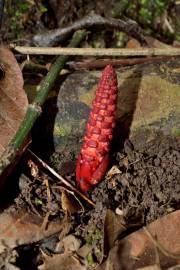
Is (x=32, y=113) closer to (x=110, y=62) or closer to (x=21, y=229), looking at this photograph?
(x=21, y=229)

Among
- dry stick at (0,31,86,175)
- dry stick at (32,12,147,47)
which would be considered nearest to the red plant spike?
dry stick at (0,31,86,175)

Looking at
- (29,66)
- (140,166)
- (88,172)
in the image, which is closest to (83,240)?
(88,172)

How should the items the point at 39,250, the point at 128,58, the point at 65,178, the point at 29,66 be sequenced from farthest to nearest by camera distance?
the point at 128,58
the point at 29,66
the point at 65,178
the point at 39,250

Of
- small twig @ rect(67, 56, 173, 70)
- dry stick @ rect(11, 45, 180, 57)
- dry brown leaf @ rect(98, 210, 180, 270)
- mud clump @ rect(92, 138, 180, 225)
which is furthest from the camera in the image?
small twig @ rect(67, 56, 173, 70)

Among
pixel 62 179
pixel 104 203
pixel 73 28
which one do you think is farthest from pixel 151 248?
pixel 73 28

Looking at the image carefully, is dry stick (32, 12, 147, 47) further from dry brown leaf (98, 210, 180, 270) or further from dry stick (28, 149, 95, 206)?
dry brown leaf (98, 210, 180, 270)

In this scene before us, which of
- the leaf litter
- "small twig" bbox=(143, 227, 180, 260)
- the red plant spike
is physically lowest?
"small twig" bbox=(143, 227, 180, 260)

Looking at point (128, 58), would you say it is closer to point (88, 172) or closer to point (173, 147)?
point (173, 147)
